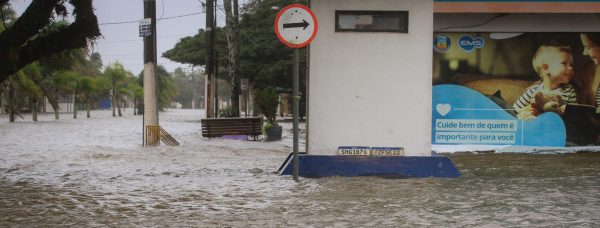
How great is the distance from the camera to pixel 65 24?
10.9m

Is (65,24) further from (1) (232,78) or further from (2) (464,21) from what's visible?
(1) (232,78)

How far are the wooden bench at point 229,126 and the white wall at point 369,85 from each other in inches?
421

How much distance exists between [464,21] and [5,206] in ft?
36.8

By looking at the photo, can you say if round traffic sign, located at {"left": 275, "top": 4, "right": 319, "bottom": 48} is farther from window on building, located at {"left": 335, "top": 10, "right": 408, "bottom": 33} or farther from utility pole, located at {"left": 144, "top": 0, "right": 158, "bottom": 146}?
utility pole, located at {"left": 144, "top": 0, "right": 158, "bottom": 146}

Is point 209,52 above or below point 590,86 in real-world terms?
above

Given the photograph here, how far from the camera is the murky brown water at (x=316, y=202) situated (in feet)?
20.9

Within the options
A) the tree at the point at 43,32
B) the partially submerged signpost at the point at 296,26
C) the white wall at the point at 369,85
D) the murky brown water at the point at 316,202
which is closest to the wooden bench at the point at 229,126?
the tree at the point at 43,32

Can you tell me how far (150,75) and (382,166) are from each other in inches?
356

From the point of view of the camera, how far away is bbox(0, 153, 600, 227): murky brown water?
251 inches

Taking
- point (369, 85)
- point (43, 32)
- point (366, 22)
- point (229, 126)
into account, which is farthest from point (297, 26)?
point (229, 126)

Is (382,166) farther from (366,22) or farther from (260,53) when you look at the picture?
(260,53)

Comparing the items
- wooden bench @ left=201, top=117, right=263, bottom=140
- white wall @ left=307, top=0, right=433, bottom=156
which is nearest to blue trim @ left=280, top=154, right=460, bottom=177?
white wall @ left=307, top=0, right=433, bottom=156

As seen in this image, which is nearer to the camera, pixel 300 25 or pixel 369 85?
pixel 300 25

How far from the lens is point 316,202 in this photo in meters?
7.50
